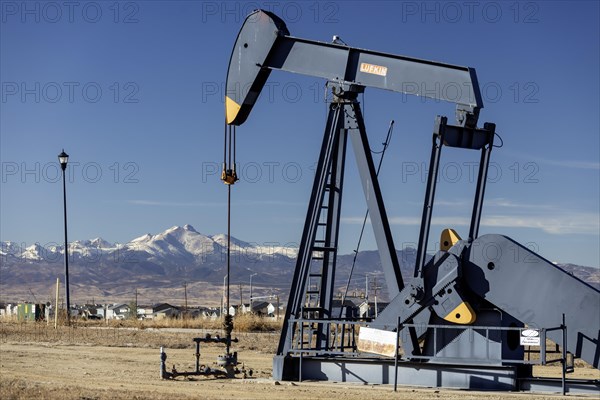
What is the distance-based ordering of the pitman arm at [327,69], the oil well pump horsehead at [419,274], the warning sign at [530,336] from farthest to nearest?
the pitman arm at [327,69]
the oil well pump horsehead at [419,274]
the warning sign at [530,336]

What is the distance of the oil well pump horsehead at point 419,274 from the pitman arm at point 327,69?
16 mm

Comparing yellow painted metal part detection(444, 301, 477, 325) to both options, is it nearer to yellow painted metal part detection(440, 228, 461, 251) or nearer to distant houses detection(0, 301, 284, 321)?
yellow painted metal part detection(440, 228, 461, 251)

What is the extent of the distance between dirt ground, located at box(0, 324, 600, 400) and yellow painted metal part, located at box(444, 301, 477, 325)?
1.00m

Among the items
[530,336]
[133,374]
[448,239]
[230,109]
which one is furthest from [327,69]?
[133,374]

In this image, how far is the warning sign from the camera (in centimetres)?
1402

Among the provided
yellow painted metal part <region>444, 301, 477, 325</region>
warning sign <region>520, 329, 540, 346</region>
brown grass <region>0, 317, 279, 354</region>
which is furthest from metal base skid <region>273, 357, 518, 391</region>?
brown grass <region>0, 317, 279, 354</region>

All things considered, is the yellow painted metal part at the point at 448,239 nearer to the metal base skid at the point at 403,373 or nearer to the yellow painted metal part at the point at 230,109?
the metal base skid at the point at 403,373

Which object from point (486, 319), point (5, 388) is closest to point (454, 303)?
point (486, 319)

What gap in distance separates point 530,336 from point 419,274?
1.90m

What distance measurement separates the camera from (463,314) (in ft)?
48.9

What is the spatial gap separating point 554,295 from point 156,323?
27600mm

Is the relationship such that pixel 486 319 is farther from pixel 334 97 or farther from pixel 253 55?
pixel 253 55

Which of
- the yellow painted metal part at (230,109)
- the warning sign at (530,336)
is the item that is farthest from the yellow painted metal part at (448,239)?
the yellow painted metal part at (230,109)

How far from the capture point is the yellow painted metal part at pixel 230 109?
1697 cm
